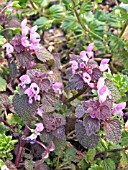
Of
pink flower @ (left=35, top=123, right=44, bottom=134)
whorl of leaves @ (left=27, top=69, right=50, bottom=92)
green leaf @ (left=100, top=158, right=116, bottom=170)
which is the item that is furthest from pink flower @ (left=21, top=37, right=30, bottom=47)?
green leaf @ (left=100, top=158, right=116, bottom=170)

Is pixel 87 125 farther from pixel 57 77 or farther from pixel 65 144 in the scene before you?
pixel 57 77

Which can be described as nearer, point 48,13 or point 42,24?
point 42,24

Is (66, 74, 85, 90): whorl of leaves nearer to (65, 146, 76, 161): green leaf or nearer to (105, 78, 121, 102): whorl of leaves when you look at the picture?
(105, 78, 121, 102): whorl of leaves

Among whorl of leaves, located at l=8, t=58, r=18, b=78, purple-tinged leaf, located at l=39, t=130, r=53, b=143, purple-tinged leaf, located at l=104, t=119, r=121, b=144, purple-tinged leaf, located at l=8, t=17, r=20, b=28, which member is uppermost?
purple-tinged leaf, located at l=8, t=17, r=20, b=28

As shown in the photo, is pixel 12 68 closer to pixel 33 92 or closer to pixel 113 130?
pixel 33 92

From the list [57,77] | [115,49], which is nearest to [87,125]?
[57,77]

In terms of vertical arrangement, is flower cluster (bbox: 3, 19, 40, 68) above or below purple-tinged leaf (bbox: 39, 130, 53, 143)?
above

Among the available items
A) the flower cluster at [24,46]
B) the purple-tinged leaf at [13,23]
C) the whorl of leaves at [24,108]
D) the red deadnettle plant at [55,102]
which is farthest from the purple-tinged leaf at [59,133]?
the purple-tinged leaf at [13,23]
